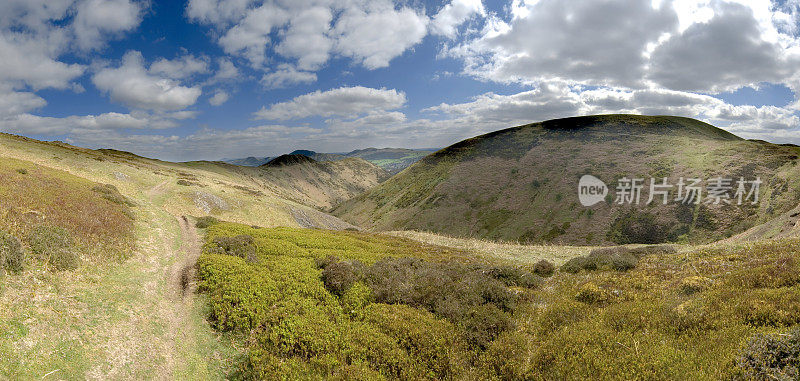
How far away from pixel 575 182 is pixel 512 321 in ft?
283

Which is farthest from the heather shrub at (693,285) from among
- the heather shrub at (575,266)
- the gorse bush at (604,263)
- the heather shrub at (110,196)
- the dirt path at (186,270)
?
the heather shrub at (110,196)

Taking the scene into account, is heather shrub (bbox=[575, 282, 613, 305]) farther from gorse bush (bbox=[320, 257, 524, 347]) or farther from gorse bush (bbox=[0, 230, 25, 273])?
gorse bush (bbox=[0, 230, 25, 273])

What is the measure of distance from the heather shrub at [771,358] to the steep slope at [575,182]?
59927 mm

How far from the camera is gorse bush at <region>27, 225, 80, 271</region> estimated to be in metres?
11.9

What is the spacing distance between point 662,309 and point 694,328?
1.38 metres

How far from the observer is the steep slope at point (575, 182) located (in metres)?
61.1

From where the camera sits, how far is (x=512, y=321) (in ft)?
34.7

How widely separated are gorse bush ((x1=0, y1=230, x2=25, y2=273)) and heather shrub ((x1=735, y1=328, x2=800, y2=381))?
20853 millimetres

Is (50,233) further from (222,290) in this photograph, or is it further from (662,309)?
(662,309)

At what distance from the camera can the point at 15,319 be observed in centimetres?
851

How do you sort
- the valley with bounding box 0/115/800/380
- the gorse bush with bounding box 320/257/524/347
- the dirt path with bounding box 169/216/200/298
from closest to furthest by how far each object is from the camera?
the valley with bounding box 0/115/800/380
the gorse bush with bounding box 320/257/524/347
the dirt path with bounding box 169/216/200/298

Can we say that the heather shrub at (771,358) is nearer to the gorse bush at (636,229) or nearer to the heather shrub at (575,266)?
the heather shrub at (575,266)

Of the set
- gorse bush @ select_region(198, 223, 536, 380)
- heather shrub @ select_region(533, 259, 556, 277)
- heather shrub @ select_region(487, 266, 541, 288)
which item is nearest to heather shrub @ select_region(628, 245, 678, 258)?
heather shrub @ select_region(533, 259, 556, 277)

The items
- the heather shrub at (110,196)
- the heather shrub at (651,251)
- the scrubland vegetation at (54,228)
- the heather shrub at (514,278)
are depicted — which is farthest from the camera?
the heather shrub at (110,196)
